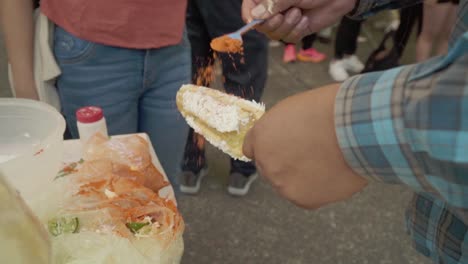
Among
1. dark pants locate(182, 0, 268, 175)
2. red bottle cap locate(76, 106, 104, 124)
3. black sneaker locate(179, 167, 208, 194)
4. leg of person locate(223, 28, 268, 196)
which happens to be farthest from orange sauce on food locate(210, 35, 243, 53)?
black sneaker locate(179, 167, 208, 194)

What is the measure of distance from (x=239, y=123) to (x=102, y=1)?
1.56 feet

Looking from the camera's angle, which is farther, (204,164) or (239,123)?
(204,164)

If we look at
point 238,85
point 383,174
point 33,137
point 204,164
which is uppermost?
point 383,174

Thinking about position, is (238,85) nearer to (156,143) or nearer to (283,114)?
(156,143)

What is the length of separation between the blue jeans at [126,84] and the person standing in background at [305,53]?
79.7 inches

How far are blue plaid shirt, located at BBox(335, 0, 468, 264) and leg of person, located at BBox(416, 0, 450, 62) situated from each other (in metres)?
2.35

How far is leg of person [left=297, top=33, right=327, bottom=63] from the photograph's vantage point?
3210 millimetres

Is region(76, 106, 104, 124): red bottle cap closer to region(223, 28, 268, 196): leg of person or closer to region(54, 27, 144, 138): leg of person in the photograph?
region(54, 27, 144, 138): leg of person

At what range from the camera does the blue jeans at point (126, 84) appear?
3.61 feet

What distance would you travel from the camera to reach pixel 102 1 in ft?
3.38

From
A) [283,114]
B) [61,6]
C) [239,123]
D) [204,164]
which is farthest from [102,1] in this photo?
[204,164]

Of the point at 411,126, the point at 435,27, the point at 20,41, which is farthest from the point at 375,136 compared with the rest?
the point at 435,27

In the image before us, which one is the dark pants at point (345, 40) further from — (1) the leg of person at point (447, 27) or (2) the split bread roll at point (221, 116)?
(2) the split bread roll at point (221, 116)

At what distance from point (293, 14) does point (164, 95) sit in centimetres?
42
